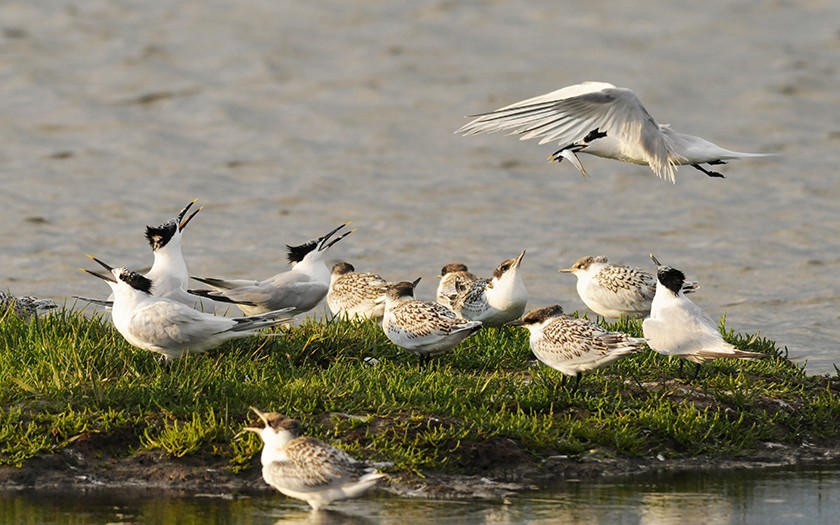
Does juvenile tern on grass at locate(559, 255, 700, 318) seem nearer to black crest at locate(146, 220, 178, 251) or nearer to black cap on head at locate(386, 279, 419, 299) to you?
black cap on head at locate(386, 279, 419, 299)

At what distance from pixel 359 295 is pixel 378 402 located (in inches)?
164

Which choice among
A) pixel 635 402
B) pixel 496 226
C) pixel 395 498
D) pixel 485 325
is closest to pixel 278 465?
pixel 395 498

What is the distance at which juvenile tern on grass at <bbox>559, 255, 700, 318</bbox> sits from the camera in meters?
13.4

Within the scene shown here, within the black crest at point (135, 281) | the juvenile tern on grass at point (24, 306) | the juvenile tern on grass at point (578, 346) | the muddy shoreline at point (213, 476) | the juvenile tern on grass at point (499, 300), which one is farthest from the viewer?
the juvenile tern on grass at point (499, 300)

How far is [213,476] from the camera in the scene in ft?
29.6

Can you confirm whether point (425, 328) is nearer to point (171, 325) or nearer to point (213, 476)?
point (171, 325)

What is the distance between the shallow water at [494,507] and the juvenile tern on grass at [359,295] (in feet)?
14.9

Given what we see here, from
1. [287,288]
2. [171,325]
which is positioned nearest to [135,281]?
[171,325]

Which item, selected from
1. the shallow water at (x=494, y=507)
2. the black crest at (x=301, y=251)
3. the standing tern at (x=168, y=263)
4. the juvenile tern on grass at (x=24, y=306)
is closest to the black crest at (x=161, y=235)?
the standing tern at (x=168, y=263)

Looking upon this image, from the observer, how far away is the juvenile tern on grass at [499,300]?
1284cm

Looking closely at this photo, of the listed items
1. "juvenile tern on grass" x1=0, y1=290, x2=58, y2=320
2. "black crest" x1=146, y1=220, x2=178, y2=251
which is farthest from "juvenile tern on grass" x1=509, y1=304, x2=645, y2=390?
"juvenile tern on grass" x1=0, y1=290, x2=58, y2=320

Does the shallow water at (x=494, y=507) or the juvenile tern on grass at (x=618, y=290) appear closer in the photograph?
the shallow water at (x=494, y=507)

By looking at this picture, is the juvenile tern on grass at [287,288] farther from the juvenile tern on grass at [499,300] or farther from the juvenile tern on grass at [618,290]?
the juvenile tern on grass at [618,290]

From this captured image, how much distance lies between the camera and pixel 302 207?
72.0 ft
